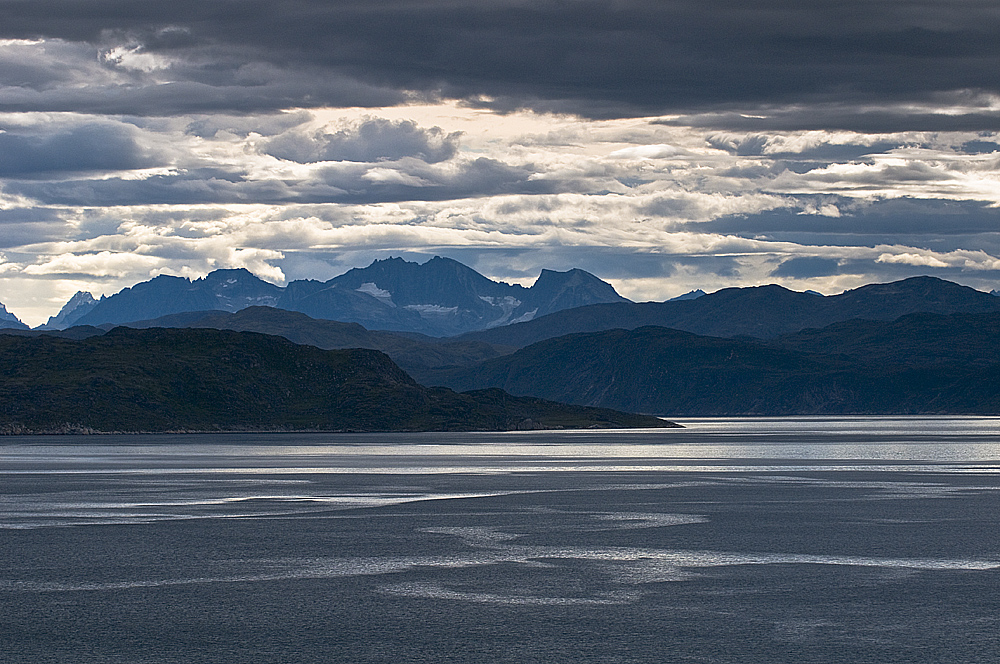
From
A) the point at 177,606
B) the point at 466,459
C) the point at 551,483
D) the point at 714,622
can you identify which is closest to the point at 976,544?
the point at 714,622

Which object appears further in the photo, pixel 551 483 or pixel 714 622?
pixel 551 483

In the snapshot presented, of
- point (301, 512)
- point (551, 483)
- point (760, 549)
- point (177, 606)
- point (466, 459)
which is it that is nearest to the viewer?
point (177, 606)

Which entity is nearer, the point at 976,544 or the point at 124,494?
the point at 976,544

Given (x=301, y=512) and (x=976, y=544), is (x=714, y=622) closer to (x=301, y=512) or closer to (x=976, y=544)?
(x=976, y=544)

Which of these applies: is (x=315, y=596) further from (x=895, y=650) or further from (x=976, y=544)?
(x=976, y=544)

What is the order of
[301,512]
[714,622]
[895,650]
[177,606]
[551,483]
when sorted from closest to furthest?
[895,650], [714,622], [177,606], [301,512], [551,483]

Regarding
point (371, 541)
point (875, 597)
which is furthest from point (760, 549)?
point (371, 541)
